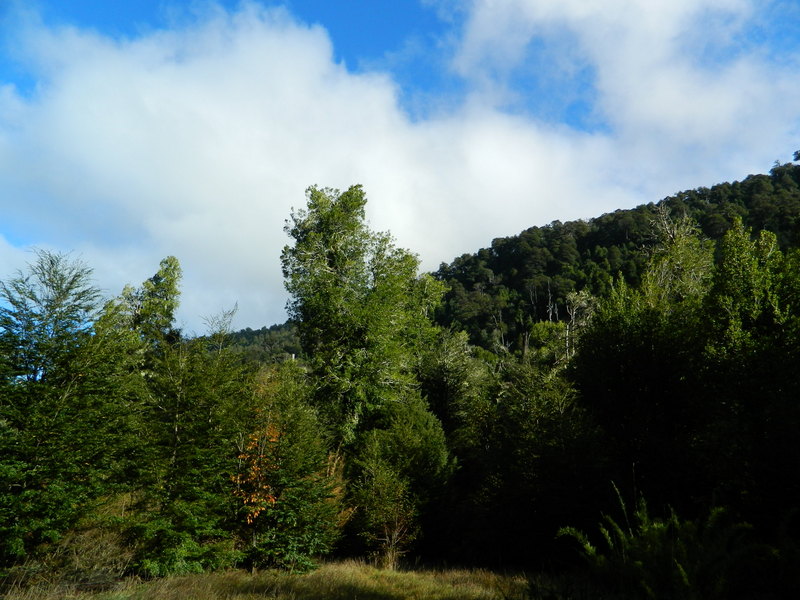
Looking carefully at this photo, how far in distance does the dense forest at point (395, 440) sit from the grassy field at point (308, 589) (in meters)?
1.77

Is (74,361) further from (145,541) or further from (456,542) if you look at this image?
(456,542)

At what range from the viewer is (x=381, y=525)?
21.3 metres

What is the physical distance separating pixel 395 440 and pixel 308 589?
13588 mm

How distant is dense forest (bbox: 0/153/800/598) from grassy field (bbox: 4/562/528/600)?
177 cm

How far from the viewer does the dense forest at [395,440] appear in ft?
36.8

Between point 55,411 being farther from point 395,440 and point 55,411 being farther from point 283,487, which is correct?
point 395,440

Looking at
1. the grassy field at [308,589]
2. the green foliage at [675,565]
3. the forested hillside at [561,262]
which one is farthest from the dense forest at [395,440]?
the forested hillside at [561,262]

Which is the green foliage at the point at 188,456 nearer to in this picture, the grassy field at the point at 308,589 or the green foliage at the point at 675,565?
the grassy field at the point at 308,589

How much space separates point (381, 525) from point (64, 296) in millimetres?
15598

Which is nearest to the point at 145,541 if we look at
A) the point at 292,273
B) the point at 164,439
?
the point at 164,439

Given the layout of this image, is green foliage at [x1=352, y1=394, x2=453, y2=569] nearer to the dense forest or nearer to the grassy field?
the dense forest

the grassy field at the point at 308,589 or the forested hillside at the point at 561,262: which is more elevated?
the forested hillside at the point at 561,262

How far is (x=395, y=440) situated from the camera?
2422 centimetres

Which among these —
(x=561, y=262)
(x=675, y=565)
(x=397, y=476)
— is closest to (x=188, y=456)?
(x=397, y=476)
